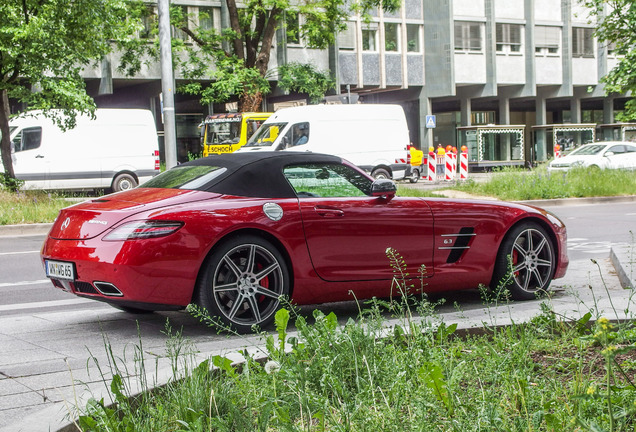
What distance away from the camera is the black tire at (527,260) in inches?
285

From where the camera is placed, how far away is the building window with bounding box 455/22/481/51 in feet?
159

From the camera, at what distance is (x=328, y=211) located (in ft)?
21.1

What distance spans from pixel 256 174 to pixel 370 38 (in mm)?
40795

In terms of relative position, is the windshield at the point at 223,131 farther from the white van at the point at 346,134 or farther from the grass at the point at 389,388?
the grass at the point at 389,388

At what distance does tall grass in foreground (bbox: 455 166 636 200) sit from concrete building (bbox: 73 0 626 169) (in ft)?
47.9

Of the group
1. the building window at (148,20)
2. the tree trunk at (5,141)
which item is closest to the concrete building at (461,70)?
the building window at (148,20)

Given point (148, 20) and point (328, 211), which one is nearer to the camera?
point (328, 211)

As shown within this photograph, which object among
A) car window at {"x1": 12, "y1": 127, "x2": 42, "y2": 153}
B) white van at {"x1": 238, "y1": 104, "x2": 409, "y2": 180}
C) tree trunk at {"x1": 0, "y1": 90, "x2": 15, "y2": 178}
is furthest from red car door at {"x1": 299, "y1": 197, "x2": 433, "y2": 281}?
car window at {"x1": 12, "y1": 127, "x2": 42, "y2": 153}

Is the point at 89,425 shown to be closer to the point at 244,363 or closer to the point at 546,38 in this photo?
the point at 244,363

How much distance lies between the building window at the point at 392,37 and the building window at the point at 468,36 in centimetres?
351

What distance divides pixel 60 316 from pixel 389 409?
4680 millimetres

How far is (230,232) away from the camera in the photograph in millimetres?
5992

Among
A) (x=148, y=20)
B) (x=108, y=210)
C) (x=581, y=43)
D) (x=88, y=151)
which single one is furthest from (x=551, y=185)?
(x=581, y=43)

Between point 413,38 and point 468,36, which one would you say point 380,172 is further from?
point 468,36
